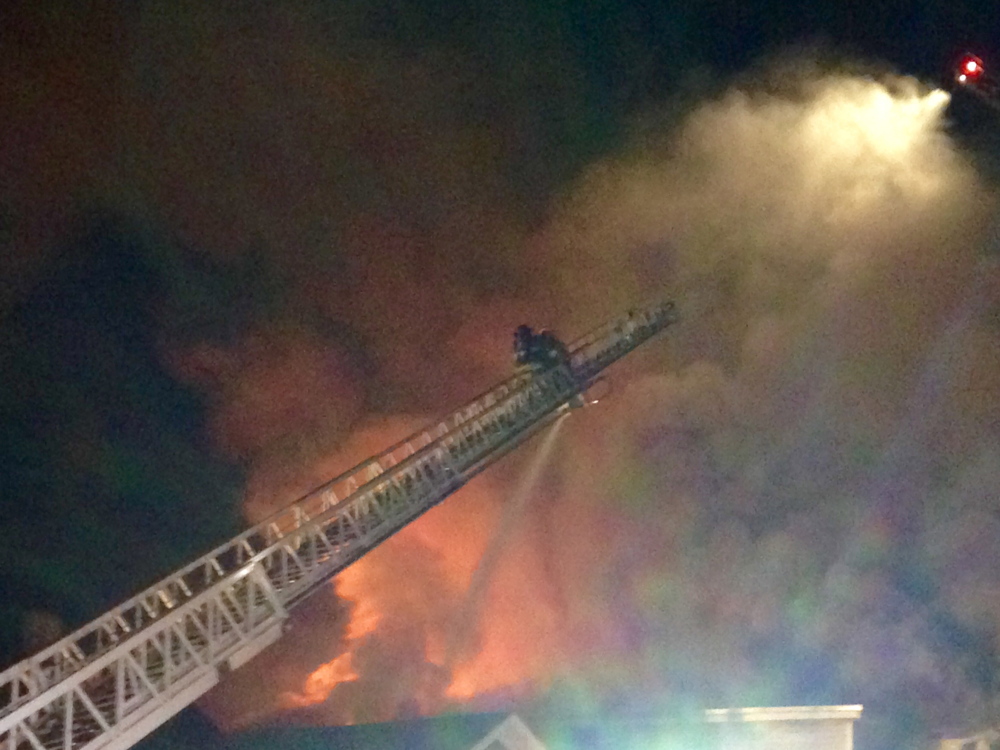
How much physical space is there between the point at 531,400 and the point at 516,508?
4.79 m

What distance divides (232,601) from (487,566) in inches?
392

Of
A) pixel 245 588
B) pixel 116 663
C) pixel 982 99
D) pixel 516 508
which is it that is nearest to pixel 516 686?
pixel 516 508

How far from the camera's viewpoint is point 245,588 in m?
8.79

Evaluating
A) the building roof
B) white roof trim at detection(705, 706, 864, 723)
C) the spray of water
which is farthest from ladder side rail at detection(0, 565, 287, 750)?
the spray of water

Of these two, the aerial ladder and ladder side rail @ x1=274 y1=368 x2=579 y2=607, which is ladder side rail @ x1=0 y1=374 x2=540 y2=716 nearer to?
the aerial ladder

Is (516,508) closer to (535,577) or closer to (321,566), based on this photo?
(535,577)

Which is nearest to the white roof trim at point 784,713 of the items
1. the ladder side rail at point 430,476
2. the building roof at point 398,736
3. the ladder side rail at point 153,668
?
the building roof at point 398,736

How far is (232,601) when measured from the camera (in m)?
8.41

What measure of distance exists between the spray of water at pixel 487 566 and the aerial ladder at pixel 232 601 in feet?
Answer: 11.0

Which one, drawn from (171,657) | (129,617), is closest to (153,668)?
(171,657)

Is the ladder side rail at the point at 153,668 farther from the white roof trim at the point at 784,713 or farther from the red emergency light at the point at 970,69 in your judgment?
the red emergency light at the point at 970,69

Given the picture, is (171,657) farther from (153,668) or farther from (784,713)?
(784,713)

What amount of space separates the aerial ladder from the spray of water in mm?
3364

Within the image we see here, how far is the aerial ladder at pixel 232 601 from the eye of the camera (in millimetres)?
6973
